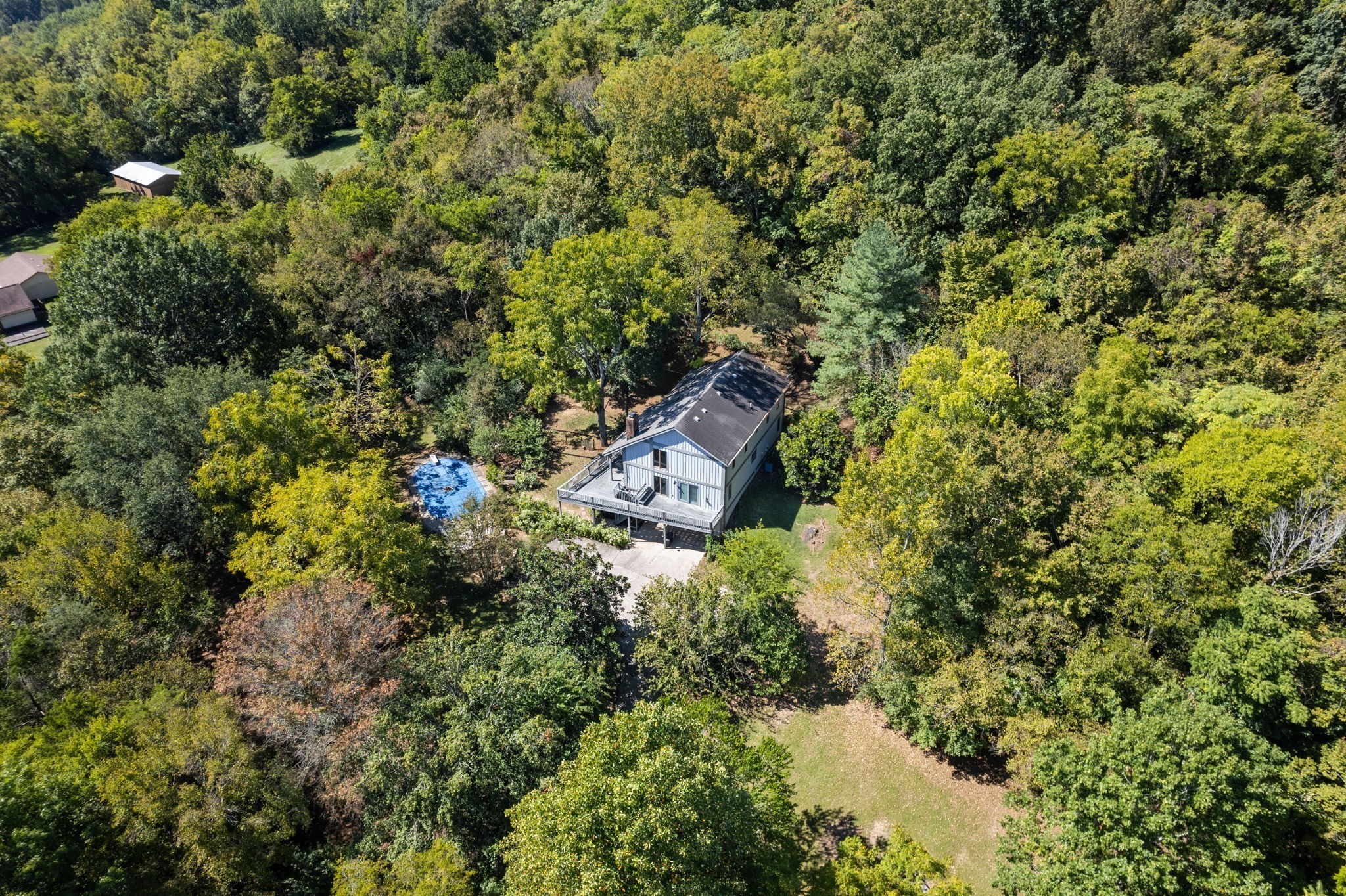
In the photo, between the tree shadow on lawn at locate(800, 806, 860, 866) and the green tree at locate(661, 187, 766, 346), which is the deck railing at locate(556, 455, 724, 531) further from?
the tree shadow on lawn at locate(800, 806, 860, 866)

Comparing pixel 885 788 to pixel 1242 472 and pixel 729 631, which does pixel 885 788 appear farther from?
pixel 1242 472

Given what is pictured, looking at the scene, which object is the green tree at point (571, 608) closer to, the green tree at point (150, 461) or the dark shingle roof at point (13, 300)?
the green tree at point (150, 461)

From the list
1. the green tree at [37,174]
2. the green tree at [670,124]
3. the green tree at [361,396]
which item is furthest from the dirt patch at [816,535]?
the green tree at [37,174]

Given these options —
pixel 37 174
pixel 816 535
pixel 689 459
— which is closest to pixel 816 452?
pixel 816 535

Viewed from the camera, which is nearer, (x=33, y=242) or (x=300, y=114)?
(x=33, y=242)

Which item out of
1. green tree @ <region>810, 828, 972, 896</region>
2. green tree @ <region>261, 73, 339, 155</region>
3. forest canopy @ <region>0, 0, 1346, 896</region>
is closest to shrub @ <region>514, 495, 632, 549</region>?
forest canopy @ <region>0, 0, 1346, 896</region>

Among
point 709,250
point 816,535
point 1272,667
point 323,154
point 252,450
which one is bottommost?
point 816,535

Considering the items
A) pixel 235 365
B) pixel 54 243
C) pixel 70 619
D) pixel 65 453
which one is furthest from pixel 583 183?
pixel 54 243
